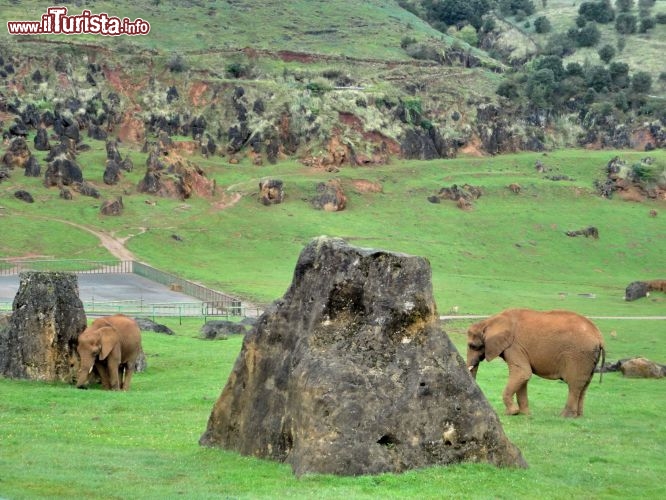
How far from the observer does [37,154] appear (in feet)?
363

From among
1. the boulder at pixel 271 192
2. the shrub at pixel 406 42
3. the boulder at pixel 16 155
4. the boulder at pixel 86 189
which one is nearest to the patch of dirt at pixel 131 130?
the boulder at pixel 16 155

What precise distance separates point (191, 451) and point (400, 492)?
476cm

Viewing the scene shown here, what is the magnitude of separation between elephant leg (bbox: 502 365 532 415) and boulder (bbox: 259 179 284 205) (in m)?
80.6

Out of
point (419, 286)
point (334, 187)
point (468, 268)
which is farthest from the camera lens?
point (334, 187)

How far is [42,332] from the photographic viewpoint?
3114 centimetres

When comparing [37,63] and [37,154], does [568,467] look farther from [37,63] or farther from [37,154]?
[37,63]

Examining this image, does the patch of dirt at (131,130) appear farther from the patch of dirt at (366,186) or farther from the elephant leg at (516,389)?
the elephant leg at (516,389)

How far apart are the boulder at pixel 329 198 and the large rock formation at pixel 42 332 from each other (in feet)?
248

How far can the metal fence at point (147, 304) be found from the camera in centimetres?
6056

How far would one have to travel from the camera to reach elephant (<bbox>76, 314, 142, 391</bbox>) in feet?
99.1

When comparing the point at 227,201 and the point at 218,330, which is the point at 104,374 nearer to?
the point at 218,330

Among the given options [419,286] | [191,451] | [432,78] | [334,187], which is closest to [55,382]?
[191,451]

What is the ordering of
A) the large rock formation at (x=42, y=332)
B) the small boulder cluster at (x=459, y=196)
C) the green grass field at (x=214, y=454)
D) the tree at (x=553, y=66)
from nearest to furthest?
the green grass field at (x=214, y=454)
the large rock formation at (x=42, y=332)
the small boulder cluster at (x=459, y=196)
the tree at (x=553, y=66)

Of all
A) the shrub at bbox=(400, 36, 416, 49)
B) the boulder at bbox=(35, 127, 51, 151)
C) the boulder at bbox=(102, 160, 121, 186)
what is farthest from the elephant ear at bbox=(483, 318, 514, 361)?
the shrub at bbox=(400, 36, 416, 49)
